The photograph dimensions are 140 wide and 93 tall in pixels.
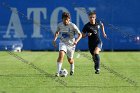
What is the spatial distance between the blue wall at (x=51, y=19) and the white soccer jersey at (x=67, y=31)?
1772cm

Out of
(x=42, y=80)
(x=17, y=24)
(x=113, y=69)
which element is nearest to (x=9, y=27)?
(x=17, y=24)

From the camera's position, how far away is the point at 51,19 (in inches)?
1387

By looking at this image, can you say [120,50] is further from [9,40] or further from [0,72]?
[0,72]

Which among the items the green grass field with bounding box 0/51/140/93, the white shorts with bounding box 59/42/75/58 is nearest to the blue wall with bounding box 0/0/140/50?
the green grass field with bounding box 0/51/140/93

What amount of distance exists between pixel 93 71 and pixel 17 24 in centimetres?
1673

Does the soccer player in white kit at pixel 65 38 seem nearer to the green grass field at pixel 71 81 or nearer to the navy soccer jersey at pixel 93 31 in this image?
the green grass field at pixel 71 81

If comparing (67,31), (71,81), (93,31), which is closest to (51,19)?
(93,31)

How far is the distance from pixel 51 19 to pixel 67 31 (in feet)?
60.2

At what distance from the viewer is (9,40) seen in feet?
115

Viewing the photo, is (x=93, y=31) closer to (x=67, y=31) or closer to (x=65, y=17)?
(x=67, y=31)

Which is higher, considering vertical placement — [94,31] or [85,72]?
[94,31]

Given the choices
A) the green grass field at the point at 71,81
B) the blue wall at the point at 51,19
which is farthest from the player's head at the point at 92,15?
the blue wall at the point at 51,19

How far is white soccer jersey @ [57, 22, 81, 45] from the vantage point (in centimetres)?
1688

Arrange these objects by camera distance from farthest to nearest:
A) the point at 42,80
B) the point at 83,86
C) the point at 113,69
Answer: the point at 113,69
the point at 42,80
the point at 83,86
